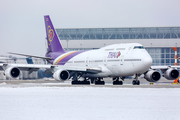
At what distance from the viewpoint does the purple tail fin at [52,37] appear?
142ft

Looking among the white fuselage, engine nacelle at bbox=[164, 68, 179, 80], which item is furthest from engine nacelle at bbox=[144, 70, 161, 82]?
the white fuselage

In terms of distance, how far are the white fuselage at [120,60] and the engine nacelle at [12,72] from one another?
8.49m

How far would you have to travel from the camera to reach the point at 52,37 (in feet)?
144

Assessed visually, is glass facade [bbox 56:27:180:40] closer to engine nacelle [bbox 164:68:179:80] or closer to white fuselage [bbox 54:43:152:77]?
white fuselage [bbox 54:43:152:77]

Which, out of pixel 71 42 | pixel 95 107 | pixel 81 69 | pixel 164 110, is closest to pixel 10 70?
pixel 81 69

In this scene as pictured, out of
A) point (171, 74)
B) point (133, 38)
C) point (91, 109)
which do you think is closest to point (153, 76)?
point (171, 74)

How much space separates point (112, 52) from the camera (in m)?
33.9

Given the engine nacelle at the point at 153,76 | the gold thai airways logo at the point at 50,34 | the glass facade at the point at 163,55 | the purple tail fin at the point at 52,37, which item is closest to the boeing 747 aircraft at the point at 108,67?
the engine nacelle at the point at 153,76

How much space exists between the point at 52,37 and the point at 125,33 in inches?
1175

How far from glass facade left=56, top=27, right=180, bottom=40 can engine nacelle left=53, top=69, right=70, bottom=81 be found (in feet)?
124

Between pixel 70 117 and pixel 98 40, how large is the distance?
56237mm

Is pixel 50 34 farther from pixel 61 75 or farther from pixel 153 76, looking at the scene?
pixel 153 76

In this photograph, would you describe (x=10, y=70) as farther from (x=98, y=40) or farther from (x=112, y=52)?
(x=98, y=40)

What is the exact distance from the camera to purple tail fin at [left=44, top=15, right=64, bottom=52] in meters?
43.4
